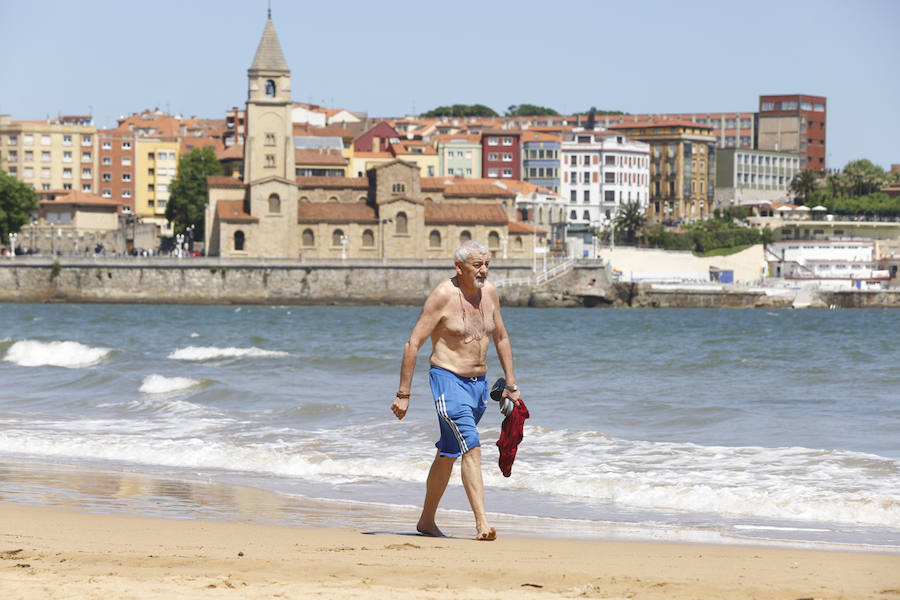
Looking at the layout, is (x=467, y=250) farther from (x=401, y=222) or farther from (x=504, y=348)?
(x=401, y=222)

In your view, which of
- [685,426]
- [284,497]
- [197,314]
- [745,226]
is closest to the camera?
[284,497]

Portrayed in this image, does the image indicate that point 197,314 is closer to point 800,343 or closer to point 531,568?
point 800,343

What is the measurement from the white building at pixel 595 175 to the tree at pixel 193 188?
1277 inches

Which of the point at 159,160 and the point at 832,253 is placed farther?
the point at 159,160

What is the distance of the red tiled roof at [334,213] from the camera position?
82.2 meters

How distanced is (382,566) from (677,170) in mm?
114621

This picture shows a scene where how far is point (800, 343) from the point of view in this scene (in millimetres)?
35906

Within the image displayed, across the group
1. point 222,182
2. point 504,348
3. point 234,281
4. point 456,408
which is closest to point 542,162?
point 222,182

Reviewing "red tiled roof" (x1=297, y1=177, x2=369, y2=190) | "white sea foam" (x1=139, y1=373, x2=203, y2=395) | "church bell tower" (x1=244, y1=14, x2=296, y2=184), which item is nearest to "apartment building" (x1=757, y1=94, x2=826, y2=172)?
"red tiled roof" (x1=297, y1=177, x2=369, y2=190)

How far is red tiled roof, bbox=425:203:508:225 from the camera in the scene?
82.5 meters

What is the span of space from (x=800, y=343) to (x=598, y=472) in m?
26.0

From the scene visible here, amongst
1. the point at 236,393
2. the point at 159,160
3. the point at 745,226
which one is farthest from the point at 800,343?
the point at 159,160

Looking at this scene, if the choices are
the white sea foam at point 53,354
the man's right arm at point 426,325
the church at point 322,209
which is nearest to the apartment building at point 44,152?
the church at point 322,209

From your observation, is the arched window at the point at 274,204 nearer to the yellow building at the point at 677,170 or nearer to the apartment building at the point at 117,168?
the apartment building at the point at 117,168
